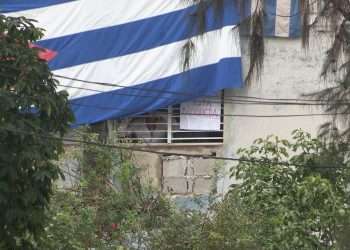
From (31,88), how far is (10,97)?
21 centimetres

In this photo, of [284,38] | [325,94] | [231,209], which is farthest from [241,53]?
[231,209]

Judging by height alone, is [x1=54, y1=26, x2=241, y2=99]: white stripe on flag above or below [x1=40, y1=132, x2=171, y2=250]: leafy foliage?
above

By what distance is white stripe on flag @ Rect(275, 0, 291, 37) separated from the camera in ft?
41.4

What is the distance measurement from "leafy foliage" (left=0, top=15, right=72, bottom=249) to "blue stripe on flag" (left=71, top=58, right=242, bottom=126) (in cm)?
557

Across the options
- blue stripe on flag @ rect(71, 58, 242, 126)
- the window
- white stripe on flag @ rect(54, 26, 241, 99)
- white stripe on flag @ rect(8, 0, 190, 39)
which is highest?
white stripe on flag @ rect(8, 0, 190, 39)

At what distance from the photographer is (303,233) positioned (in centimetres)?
834

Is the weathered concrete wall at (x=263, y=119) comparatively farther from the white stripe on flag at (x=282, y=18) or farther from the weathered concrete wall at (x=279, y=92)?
the white stripe on flag at (x=282, y=18)

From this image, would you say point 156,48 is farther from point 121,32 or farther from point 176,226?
point 176,226

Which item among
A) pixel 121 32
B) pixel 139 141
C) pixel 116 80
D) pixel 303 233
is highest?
pixel 121 32

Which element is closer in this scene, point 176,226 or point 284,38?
point 176,226

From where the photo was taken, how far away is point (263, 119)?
13.3m

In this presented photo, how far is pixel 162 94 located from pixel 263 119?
6.45 ft

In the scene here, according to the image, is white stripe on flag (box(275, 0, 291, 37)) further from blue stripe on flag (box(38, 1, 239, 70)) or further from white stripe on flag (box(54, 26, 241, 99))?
blue stripe on flag (box(38, 1, 239, 70))

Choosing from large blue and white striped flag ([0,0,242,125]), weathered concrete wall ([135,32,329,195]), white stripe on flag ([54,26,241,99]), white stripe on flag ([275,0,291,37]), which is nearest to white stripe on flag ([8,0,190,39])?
large blue and white striped flag ([0,0,242,125])
